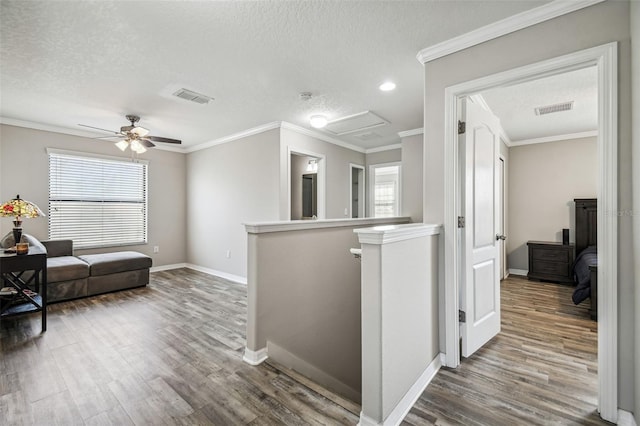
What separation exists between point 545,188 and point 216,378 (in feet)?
19.6

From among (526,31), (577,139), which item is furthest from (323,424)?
(577,139)

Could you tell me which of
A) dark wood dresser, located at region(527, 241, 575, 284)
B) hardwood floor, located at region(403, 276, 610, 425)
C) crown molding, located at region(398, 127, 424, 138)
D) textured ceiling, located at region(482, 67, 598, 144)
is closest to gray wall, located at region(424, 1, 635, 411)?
hardwood floor, located at region(403, 276, 610, 425)

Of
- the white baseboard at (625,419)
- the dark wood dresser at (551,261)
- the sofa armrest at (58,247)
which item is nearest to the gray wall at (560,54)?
the white baseboard at (625,419)

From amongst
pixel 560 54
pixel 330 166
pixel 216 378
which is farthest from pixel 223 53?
pixel 330 166

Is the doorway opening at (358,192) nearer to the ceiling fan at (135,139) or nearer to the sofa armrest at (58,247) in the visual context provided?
the ceiling fan at (135,139)

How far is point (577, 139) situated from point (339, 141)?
4100 mm

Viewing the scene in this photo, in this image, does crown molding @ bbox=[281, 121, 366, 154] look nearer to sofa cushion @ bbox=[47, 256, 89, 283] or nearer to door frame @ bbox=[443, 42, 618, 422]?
door frame @ bbox=[443, 42, 618, 422]

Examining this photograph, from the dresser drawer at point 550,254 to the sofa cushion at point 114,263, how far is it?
644 cm

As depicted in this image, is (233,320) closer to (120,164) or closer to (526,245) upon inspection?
(120,164)

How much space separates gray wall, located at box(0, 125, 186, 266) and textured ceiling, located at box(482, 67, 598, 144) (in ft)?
18.7

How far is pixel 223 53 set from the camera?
2.40m

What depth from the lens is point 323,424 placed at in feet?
5.16

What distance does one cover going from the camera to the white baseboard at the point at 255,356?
223 cm

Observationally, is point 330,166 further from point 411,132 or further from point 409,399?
point 409,399
